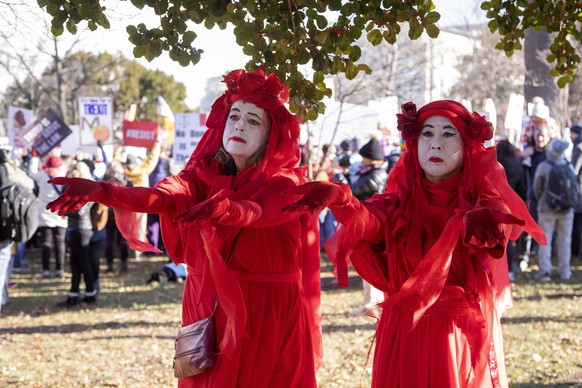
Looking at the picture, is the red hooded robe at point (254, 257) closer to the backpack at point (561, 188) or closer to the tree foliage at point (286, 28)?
the tree foliage at point (286, 28)

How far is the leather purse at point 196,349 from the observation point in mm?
4168

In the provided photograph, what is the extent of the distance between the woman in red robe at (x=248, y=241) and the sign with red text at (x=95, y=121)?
10.1 metres

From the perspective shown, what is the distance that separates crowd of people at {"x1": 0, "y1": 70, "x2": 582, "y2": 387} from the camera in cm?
372

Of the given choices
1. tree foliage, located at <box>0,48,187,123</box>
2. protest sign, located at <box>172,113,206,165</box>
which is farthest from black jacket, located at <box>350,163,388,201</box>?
tree foliage, located at <box>0,48,187,123</box>

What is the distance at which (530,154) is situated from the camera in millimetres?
12031

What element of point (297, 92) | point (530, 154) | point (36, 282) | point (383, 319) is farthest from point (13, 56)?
point (383, 319)

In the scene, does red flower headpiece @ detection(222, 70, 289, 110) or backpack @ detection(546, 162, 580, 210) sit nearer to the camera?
red flower headpiece @ detection(222, 70, 289, 110)

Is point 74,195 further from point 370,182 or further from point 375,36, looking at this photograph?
point 370,182

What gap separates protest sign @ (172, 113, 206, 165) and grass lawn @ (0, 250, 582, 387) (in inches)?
106

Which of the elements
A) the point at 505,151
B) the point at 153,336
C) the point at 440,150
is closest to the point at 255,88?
the point at 440,150

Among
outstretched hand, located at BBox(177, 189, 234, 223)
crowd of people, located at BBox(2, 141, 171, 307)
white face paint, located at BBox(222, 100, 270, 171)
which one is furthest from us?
crowd of people, located at BBox(2, 141, 171, 307)

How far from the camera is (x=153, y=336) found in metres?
8.43

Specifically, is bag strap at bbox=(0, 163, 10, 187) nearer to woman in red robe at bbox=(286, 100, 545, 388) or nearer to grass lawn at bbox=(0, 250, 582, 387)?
grass lawn at bbox=(0, 250, 582, 387)

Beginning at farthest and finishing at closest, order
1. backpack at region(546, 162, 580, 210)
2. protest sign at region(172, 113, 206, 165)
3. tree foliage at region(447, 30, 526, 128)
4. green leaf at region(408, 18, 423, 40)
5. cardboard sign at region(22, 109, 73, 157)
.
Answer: tree foliage at region(447, 30, 526, 128) < cardboard sign at region(22, 109, 73, 157) < protest sign at region(172, 113, 206, 165) < backpack at region(546, 162, 580, 210) < green leaf at region(408, 18, 423, 40)
